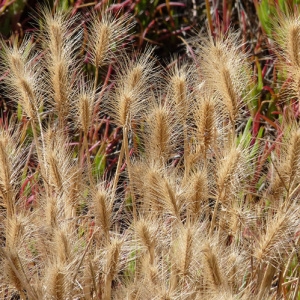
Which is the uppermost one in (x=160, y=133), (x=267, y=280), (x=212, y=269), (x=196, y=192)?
(x=160, y=133)

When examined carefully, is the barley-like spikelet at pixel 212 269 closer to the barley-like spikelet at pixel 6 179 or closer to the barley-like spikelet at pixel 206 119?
the barley-like spikelet at pixel 206 119

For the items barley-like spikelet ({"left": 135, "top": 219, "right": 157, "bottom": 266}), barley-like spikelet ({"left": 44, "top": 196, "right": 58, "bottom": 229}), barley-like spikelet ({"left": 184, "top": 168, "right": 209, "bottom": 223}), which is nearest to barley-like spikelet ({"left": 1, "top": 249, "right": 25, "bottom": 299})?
barley-like spikelet ({"left": 44, "top": 196, "right": 58, "bottom": 229})

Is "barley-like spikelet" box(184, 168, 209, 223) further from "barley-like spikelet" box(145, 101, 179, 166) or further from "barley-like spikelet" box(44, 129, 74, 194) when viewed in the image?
"barley-like spikelet" box(44, 129, 74, 194)

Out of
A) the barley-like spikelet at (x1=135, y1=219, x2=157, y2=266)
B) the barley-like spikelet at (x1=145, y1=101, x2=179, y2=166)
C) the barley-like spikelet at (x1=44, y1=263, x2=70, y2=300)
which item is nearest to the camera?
the barley-like spikelet at (x1=44, y1=263, x2=70, y2=300)

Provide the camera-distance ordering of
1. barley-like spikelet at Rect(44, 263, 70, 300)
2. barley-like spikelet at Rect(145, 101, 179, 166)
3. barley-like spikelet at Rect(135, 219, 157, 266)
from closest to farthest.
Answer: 1. barley-like spikelet at Rect(44, 263, 70, 300)
2. barley-like spikelet at Rect(135, 219, 157, 266)
3. barley-like spikelet at Rect(145, 101, 179, 166)

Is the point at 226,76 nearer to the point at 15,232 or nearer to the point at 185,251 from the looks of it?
the point at 185,251

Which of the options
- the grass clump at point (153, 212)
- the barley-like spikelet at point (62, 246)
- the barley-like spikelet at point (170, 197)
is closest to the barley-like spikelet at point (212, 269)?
the grass clump at point (153, 212)

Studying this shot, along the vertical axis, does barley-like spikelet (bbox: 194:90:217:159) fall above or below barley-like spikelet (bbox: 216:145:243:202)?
above

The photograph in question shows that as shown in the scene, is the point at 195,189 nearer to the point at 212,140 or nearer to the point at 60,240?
the point at 212,140

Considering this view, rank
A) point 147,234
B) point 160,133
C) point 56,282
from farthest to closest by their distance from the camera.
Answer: point 160,133
point 147,234
point 56,282

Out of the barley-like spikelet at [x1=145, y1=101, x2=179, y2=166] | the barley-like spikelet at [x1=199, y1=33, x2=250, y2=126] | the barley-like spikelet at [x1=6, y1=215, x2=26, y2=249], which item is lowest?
the barley-like spikelet at [x1=6, y1=215, x2=26, y2=249]

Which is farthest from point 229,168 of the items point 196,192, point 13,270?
point 13,270
